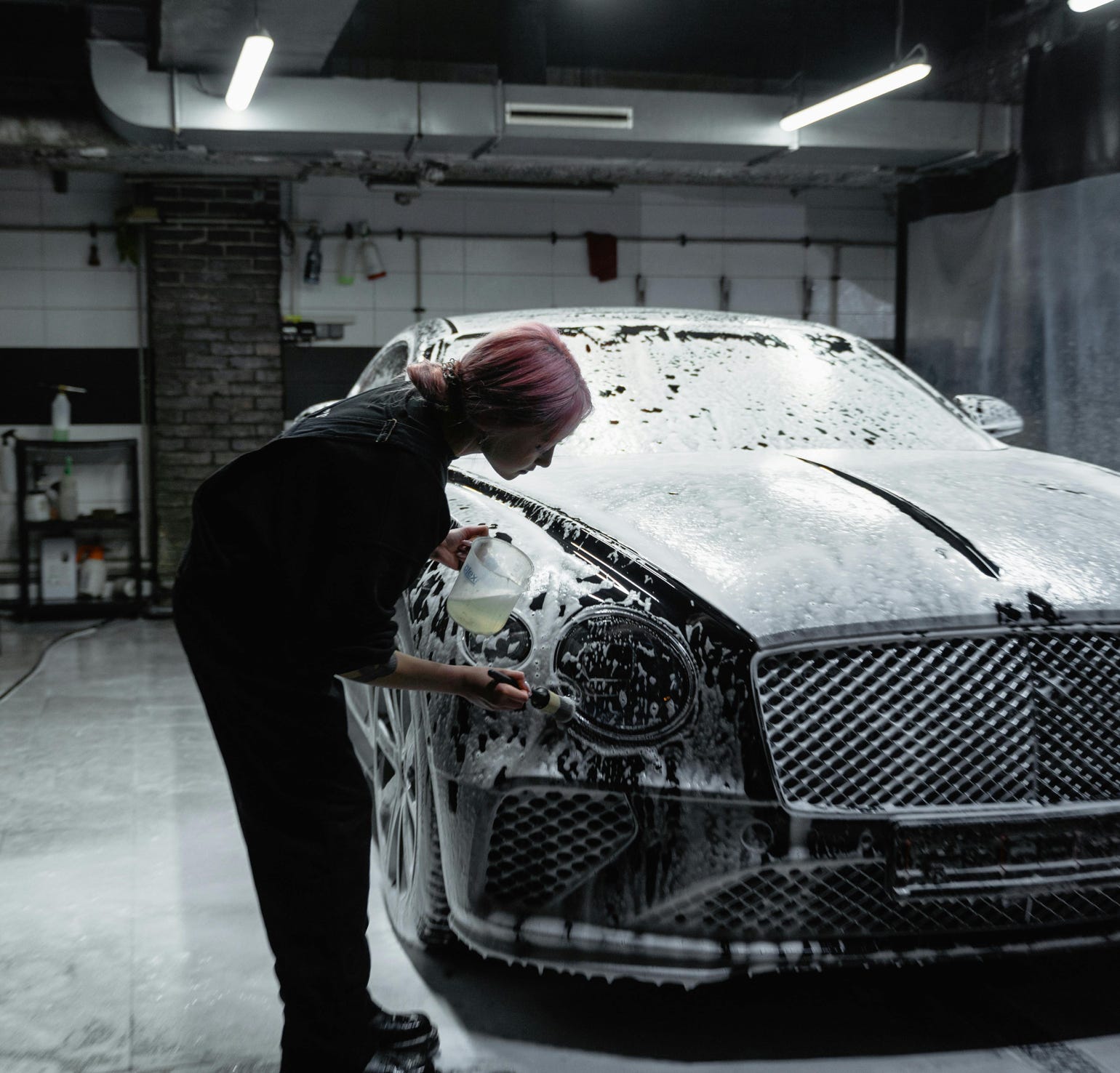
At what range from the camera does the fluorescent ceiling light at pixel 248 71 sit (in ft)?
16.1

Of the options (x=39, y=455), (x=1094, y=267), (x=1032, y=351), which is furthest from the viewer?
(x=39, y=455)

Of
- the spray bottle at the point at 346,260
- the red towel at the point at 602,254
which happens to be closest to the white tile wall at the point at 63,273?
the spray bottle at the point at 346,260

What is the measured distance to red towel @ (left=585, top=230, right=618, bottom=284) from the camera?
27.9ft

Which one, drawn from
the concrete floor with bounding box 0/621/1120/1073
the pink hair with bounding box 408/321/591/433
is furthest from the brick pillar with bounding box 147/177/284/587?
the pink hair with bounding box 408/321/591/433

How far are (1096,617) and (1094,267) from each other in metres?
5.37

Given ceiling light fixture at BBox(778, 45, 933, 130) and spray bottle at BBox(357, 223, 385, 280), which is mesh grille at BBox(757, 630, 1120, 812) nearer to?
ceiling light fixture at BBox(778, 45, 933, 130)

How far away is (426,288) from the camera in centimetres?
836

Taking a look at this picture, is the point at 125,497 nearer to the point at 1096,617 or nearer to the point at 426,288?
the point at 426,288

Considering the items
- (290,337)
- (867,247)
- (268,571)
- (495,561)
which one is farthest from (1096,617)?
(867,247)

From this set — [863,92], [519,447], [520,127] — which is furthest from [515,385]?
[520,127]

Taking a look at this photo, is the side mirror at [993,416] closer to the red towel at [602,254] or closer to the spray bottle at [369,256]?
the red towel at [602,254]

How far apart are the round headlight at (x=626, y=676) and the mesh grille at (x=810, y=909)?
0.26 metres

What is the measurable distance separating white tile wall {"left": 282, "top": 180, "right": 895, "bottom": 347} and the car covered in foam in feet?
21.9

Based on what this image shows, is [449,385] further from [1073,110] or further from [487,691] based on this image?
[1073,110]
